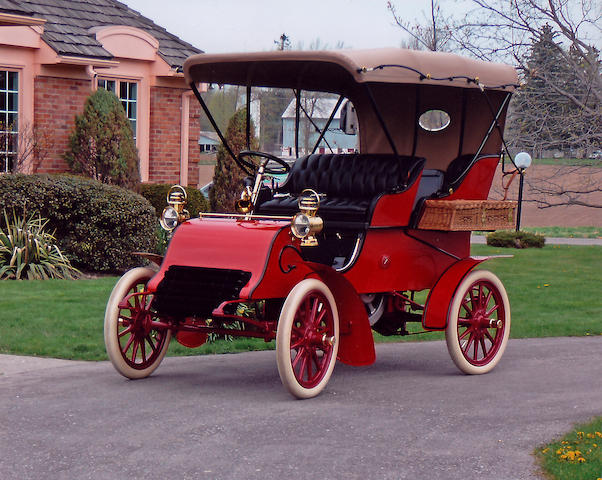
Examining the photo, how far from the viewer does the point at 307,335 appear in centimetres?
663

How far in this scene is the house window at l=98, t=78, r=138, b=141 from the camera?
60.8 feet

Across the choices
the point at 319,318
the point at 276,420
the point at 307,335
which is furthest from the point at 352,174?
the point at 276,420

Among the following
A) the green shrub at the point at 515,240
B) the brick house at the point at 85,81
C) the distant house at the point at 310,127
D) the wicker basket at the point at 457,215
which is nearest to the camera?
the wicker basket at the point at 457,215

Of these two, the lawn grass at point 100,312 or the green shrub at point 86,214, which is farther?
the green shrub at point 86,214

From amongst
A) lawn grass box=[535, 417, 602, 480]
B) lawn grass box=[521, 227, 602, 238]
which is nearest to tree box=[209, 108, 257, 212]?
lawn grass box=[521, 227, 602, 238]

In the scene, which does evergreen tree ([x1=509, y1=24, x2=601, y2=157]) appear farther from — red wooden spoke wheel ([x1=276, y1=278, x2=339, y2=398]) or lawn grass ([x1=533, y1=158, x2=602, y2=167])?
red wooden spoke wheel ([x1=276, y1=278, x2=339, y2=398])

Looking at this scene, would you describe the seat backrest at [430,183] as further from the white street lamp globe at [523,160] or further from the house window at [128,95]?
the white street lamp globe at [523,160]

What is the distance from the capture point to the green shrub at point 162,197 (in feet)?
59.2

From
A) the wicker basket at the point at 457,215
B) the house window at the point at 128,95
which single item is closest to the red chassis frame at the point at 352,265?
the wicker basket at the point at 457,215

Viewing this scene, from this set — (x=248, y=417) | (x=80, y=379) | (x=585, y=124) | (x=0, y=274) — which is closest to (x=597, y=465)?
(x=248, y=417)

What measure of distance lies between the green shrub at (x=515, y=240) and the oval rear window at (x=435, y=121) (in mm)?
12582

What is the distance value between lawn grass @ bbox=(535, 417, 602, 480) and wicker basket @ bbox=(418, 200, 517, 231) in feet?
7.65

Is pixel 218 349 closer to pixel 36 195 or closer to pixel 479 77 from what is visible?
pixel 479 77

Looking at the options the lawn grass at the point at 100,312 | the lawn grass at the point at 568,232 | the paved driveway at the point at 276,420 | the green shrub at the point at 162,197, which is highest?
the green shrub at the point at 162,197
